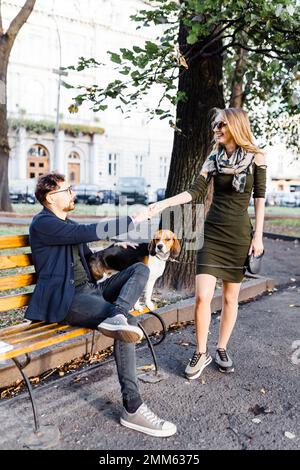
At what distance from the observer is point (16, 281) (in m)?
3.50

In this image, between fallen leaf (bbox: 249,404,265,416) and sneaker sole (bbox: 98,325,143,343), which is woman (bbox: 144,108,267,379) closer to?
fallen leaf (bbox: 249,404,265,416)

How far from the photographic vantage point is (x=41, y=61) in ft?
153

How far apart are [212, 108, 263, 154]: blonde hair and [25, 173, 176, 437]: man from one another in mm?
852

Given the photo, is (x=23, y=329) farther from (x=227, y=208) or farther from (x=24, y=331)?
(x=227, y=208)

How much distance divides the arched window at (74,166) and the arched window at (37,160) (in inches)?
89.7

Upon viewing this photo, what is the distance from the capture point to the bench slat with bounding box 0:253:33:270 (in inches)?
134

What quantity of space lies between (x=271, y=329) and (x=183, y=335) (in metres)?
0.94

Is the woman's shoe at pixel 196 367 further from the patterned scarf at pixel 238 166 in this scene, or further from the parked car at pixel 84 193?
the parked car at pixel 84 193

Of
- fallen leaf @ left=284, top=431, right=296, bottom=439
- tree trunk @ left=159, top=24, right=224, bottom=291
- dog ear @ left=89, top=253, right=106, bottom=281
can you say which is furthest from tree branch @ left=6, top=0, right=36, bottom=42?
fallen leaf @ left=284, top=431, right=296, bottom=439

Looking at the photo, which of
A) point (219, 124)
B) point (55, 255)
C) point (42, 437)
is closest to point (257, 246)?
point (219, 124)

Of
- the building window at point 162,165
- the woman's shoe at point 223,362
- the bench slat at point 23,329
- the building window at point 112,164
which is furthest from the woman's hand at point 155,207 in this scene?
the building window at point 162,165

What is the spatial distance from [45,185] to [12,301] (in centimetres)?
84
